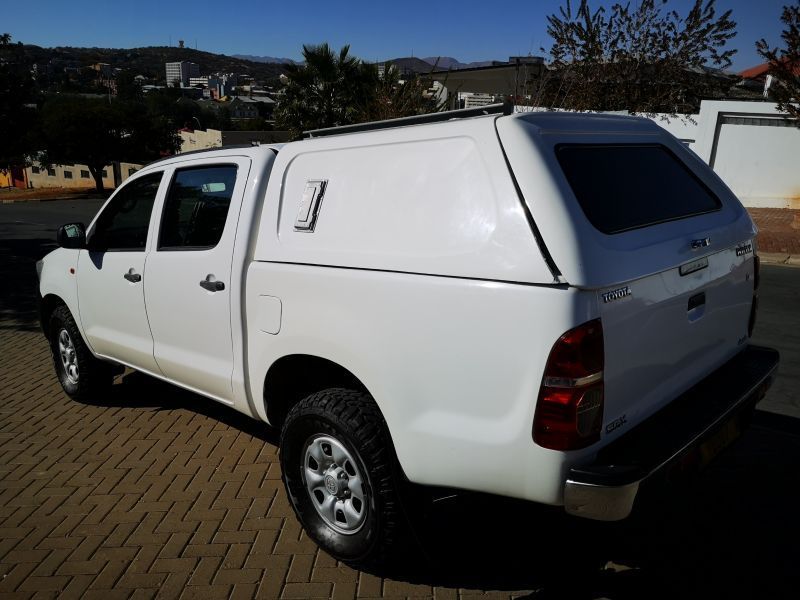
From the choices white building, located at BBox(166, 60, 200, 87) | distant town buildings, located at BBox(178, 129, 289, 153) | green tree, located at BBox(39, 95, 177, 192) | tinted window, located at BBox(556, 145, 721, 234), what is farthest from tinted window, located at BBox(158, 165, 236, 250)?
white building, located at BBox(166, 60, 200, 87)

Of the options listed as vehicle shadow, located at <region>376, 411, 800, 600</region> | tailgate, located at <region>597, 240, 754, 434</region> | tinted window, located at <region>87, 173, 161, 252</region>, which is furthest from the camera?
tinted window, located at <region>87, 173, 161, 252</region>

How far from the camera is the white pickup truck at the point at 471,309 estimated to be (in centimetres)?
221

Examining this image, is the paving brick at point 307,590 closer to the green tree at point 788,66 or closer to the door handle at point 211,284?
the door handle at point 211,284

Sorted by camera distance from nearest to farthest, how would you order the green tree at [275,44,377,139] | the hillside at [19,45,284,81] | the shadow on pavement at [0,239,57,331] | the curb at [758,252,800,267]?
the shadow on pavement at [0,239,57,331] → the curb at [758,252,800,267] → the green tree at [275,44,377,139] → the hillside at [19,45,284,81]

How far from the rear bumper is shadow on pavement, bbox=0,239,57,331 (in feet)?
24.2

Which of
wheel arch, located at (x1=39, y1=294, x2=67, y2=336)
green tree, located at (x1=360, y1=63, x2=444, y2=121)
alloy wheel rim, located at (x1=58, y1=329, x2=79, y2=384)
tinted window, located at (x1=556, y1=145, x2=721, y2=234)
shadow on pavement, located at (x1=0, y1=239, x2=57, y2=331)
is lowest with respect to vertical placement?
shadow on pavement, located at (x1=0, y1=239, x2=57, y2=331)

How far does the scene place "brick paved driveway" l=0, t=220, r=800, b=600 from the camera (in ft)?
9.39

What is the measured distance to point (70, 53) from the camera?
540ft

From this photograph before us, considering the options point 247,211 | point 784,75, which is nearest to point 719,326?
point 247,211

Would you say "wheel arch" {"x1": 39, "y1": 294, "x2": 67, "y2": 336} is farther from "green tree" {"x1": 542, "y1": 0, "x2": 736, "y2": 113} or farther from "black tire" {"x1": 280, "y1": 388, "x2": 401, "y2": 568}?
"green tree" {"x1": 542, "y1": 0, "x2": 736, "y2": 113}

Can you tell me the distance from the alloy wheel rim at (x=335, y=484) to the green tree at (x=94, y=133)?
38.7 metres

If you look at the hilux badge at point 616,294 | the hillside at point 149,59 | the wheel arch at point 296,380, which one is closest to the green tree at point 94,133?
the wheel arch at point 296,380

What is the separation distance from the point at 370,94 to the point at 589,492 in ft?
63.7

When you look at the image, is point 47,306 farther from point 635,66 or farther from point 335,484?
point 635,66
